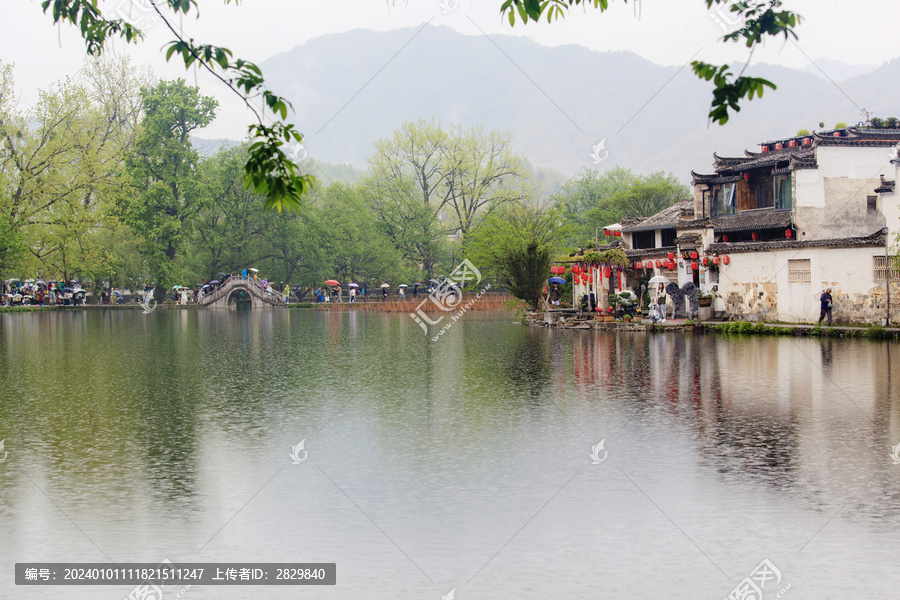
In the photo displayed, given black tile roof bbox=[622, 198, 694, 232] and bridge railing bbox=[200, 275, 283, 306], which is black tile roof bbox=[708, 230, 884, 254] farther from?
bridge railing bbox=[200, 275, 283, 306]

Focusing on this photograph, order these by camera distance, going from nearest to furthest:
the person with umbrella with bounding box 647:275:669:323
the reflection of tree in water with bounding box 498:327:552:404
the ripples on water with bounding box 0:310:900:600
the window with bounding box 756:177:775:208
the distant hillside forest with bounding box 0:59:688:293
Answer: the ripples on water with bounding box 0:310:900:600
the reflection of tree in water with bounding box 498:327:552:404
the person with umbrella with bounding box 647:275:669:323
the window with bounding box 756:177:775:208
the distant hillside forest with bounding box 0:59:688:293

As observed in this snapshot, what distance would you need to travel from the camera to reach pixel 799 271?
40062 mm

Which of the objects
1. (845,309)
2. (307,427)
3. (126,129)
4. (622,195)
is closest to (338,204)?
(126,129)

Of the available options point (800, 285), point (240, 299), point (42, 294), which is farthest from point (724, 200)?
point (42, 294)

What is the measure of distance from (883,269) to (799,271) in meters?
3.99

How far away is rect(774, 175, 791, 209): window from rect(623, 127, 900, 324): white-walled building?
0.17 feet

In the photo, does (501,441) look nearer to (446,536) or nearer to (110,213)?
(446,536)

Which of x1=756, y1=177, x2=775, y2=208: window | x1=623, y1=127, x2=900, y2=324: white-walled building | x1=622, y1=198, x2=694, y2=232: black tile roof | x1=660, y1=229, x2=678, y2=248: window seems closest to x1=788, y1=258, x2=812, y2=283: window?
x1=623, y1=127, x2=900, y2=324: white-walled building

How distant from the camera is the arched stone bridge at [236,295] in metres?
85.6

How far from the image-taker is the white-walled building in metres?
37.4

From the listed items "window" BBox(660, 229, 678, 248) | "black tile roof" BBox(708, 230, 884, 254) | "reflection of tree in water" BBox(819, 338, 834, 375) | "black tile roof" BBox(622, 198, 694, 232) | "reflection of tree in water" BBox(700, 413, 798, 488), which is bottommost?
"reflection of tree in water" BBox(700, 413, 798, 488)

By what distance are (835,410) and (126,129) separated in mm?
89861

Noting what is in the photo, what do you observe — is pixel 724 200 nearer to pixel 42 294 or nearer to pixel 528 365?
pixel 528 365

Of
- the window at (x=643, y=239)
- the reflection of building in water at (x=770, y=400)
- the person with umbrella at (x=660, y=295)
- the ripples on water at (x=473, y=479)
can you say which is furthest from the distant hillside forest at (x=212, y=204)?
the ripples on water at (x=473, y=479)
